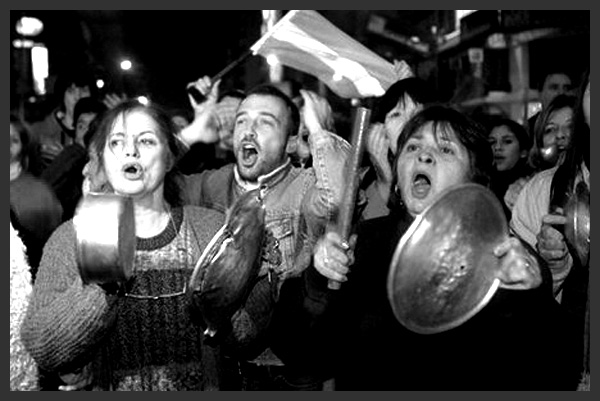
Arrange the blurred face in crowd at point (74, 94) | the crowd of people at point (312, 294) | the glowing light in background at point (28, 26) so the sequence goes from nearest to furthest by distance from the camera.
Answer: the crowd of people at point (312, 294) < the blurred face in crowd at point (74, 94) < the glowing light in background at point (28, 26)

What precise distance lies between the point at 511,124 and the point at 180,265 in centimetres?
332

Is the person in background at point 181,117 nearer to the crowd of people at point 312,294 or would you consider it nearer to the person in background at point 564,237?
the crowd of people at point 312,294

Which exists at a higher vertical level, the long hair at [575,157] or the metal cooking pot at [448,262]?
the long hair at [575,157]

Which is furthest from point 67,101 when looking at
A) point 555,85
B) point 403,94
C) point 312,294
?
point 312,294

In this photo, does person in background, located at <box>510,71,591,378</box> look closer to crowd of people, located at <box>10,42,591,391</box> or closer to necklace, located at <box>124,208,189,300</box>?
crowd of people, located at <box>10,42,591,391</box>

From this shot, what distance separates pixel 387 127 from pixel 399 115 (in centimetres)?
9

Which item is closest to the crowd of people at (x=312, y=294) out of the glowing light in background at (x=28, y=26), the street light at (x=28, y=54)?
the street light at (x=28, y=54)

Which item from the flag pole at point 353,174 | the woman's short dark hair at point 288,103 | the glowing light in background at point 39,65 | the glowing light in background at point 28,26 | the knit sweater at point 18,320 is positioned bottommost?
the knit sweater at point 18,320

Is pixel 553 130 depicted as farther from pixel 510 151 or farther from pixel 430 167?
pixel 430 167

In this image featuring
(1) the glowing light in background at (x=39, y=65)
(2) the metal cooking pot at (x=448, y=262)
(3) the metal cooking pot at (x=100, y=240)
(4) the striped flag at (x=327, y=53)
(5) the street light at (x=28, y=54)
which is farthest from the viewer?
(5) the street light at (x=28, y=54)

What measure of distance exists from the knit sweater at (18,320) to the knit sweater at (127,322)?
1.03ft

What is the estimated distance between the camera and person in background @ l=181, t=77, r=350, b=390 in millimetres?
3211

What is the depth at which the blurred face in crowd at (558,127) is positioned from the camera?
4512 mm

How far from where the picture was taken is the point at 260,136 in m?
4.07
